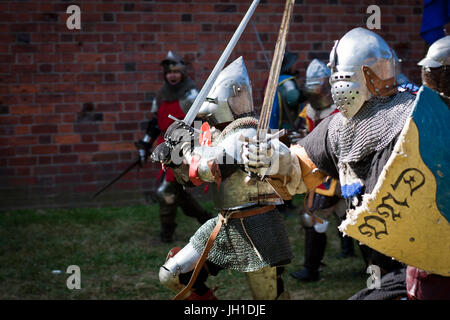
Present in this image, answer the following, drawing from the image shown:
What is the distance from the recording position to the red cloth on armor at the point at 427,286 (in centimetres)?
225

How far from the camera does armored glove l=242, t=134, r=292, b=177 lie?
2.17 meters

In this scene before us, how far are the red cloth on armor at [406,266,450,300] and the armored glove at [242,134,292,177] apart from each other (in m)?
0.69

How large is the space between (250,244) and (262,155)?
0.98 meters

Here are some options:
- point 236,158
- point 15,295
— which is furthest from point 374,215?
point 15,295

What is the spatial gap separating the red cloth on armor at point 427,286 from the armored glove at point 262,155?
691mm

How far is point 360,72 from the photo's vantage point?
2293 mm

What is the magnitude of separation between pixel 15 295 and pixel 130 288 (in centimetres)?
81

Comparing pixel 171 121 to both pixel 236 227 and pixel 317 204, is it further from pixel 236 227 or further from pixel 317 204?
pixel 236 227

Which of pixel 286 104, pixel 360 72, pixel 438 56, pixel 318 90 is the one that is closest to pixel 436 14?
pixel 438 56

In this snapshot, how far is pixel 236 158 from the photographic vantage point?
2680 millimetres

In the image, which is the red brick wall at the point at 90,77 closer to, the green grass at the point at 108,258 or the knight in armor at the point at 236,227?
the green grass at the point at 108,258

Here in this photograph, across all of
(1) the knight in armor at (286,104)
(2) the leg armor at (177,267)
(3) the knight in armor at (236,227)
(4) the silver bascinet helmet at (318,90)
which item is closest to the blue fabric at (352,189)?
(3) the knight in armor at (236,227)

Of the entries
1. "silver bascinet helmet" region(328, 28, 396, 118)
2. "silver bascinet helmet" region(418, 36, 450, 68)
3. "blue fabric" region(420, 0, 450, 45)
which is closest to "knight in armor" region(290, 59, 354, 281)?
"blue fabric" region(420, 0, 450, 45)

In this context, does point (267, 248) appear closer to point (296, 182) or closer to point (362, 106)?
point (296, 182)
